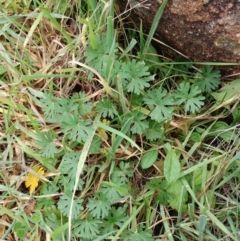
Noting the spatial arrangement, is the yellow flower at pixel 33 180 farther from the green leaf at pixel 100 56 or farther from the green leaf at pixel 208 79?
the green leaf at pixel 208 79

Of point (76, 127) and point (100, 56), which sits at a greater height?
point (100, 56)

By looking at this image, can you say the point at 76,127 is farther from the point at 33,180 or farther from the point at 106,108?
the point at 33,180

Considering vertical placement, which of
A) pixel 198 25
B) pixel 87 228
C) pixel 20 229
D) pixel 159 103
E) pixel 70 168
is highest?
pixel 198 25

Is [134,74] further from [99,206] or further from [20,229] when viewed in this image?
[20,229]

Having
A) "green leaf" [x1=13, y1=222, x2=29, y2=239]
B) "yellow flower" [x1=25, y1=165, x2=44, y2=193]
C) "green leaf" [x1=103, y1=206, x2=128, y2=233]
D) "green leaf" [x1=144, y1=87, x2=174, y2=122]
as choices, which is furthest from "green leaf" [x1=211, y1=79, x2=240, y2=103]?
"green leaf" [x1=13, y1=222, x2=29, y2=239]

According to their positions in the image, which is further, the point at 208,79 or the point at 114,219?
the point at 208,79

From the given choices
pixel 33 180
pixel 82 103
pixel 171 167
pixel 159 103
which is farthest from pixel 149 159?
pixel 33 180

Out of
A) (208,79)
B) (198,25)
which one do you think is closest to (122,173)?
(208,79)

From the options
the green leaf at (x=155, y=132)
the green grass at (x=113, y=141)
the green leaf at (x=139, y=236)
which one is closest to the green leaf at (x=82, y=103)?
the green grass at (x=113, y=141)
